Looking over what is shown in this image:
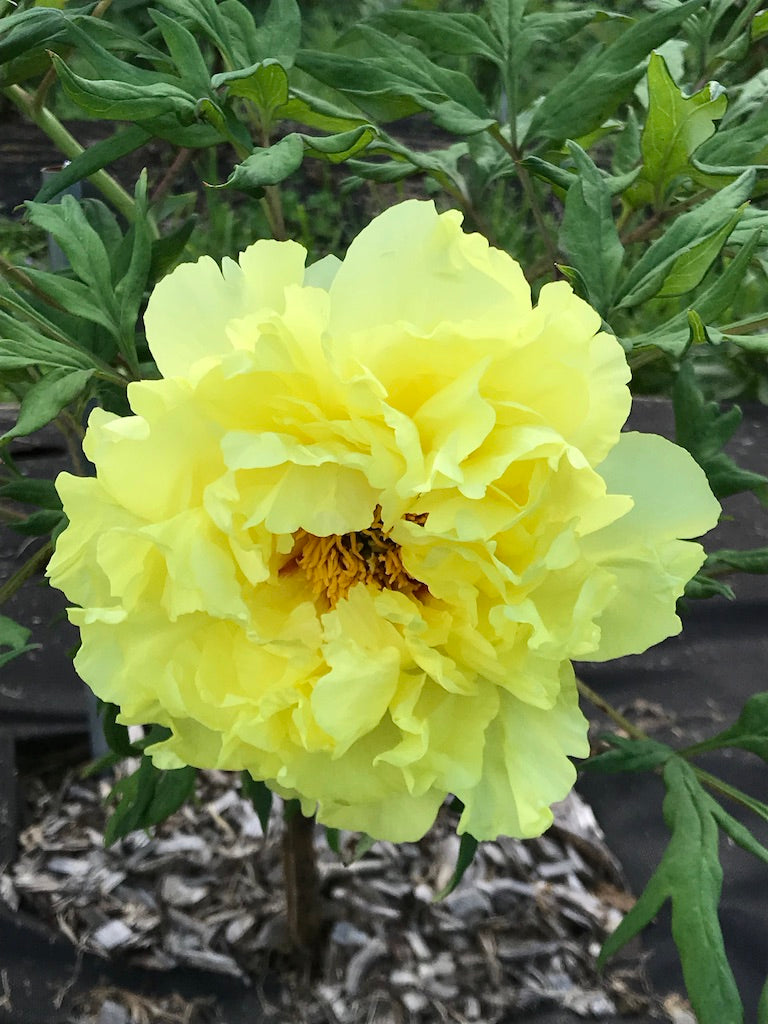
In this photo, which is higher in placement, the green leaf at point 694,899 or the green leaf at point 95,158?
the green leaf at point 95,158

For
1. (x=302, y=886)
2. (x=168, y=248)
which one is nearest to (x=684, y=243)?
(x=168, y=248)

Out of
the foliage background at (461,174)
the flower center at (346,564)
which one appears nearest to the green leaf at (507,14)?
the foliage background at (461,174)

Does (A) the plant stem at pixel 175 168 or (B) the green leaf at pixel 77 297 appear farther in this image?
(A) the plant stem at pixel 175 168

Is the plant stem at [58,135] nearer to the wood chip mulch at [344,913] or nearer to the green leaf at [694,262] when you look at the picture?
the green leaf at [694,262]

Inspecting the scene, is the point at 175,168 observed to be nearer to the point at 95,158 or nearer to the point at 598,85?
the point at 95,158

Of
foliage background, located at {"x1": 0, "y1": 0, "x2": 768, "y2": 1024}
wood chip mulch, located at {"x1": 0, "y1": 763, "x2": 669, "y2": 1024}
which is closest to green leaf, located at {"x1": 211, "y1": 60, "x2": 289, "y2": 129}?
foliage background, located at {"x1": 0, "y1": 0, "x2": 768, "y2": 1024}

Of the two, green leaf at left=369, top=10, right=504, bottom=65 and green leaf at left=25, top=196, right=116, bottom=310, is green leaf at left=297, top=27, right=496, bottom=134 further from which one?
green leaf at left=25, top=196, right=116, bottom=310

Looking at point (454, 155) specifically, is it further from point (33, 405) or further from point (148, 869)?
point (148, 869)
